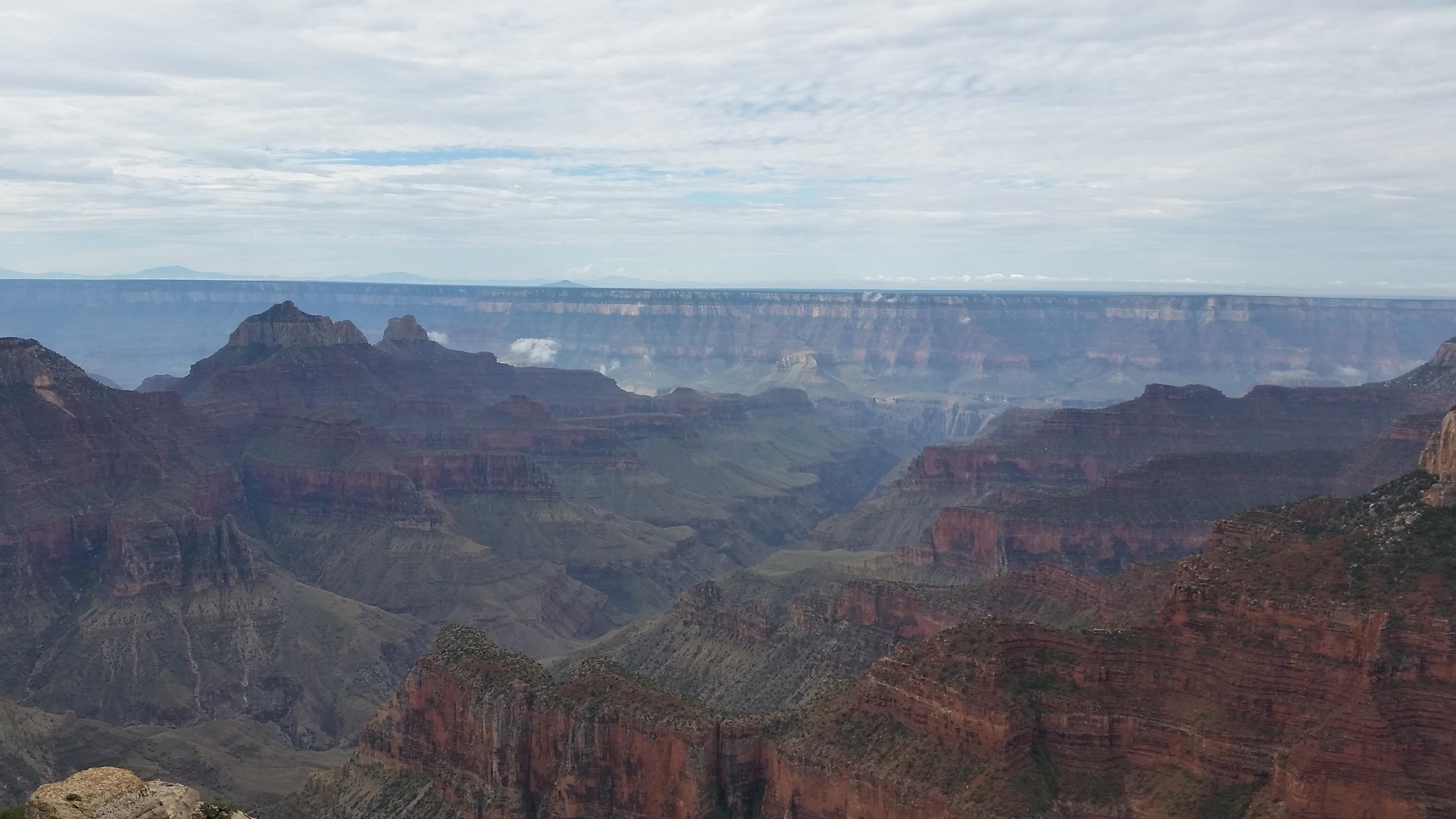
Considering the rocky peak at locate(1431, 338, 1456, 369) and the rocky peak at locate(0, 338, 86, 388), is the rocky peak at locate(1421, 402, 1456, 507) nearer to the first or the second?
the rocky peak at locate(1431, 338, 1456, 369)

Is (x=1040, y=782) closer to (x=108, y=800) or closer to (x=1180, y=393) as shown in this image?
(x=108, y=800)

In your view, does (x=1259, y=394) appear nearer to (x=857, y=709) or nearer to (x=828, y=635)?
(x=828, y=635)

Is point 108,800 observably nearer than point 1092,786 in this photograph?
Yes

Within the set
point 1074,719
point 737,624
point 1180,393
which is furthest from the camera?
point 1180,393

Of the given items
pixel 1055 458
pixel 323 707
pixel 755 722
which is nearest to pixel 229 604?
pixel 323 707

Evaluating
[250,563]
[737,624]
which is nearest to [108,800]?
[737,624]

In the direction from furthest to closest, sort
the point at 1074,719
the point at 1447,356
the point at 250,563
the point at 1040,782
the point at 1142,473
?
the point at 1447,356, the point at 1142,473, the point at 250,563, the point at 1074,719, the point at 1040,782

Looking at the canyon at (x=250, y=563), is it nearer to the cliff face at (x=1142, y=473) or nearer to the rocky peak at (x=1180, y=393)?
the cliff face at (x=1142, y=473)
